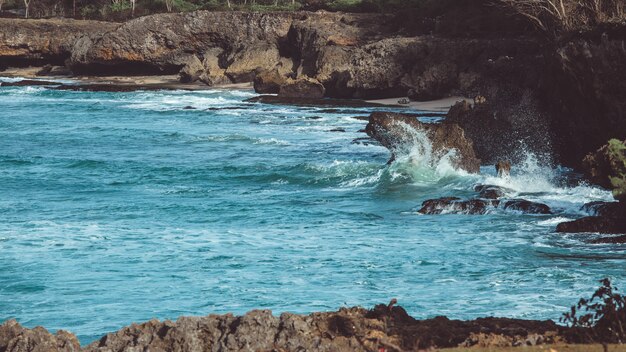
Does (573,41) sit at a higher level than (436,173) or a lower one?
higher

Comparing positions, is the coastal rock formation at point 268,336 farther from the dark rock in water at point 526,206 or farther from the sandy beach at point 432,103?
the sandy beach at point 432,103

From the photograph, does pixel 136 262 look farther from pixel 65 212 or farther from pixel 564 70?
pixel 564 70

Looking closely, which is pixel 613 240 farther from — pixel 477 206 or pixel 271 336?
pixel 271 336

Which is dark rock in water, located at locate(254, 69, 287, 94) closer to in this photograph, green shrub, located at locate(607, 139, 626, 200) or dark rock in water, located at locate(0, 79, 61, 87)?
dark rock in water, located at locate(0, 79, 61, 87)

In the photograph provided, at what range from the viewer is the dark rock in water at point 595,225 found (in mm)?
16797

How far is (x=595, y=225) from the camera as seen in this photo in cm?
1695

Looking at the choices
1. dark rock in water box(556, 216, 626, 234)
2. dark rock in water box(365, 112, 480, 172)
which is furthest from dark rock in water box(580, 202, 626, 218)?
dark rock in water box(365, 112, 480, 172)

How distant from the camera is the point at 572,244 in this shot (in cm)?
1619

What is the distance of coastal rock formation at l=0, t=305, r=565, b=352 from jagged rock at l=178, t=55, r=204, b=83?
53.4m

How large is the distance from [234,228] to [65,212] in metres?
4.21

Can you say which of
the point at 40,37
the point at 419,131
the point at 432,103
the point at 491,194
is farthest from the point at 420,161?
the point at 40,37

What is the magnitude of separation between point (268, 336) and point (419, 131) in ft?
59.2

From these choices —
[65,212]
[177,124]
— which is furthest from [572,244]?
[177,124]

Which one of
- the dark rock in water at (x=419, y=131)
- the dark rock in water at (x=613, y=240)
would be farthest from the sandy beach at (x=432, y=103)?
the dark rock in water at (x=613, y=240)
